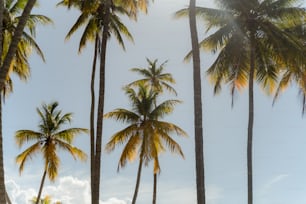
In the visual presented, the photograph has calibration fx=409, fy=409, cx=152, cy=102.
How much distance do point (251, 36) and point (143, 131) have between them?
9771 mm

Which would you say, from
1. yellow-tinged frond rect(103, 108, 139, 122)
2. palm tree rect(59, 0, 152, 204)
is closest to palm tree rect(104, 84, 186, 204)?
yellow-tinged frond rect(103, 108, 139, 122)

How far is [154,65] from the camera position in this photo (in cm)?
3128

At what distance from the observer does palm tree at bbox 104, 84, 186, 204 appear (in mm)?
23203

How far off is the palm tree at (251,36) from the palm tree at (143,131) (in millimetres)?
7618

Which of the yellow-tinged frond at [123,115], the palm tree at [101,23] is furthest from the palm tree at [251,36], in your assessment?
the yellow-tinged frond at [123,115]

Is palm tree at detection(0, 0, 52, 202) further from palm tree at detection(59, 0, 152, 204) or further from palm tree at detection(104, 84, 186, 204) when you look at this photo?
palm tree at detection(104, 84, 186, 204)

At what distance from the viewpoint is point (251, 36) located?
1661cm

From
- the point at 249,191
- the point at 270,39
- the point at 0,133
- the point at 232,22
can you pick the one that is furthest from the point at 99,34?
the point at 0,133

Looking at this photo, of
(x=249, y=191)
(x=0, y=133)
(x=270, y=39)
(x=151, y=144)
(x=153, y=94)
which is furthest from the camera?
(x=153, y=94)

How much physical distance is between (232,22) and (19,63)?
1028 cm

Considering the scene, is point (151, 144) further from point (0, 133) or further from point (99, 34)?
point (0, 133)

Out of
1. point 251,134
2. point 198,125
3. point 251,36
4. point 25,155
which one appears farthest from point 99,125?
point 25,155

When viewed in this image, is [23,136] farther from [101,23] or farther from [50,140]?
[101,23]

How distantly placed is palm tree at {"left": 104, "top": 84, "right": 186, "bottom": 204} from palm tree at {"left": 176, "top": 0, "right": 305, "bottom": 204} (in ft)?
25.0
